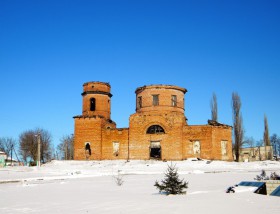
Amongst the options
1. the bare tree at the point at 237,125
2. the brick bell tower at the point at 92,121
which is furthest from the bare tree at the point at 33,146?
the bare tree at the point at 237,125

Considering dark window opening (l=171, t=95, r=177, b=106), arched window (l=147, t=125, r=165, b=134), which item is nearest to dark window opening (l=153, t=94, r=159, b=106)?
dark window opening (l=171, t=95, r=177, b=106)

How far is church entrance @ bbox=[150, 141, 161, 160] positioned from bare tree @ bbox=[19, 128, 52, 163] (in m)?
30.9

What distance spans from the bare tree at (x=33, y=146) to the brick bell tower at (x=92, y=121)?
25.5 meters

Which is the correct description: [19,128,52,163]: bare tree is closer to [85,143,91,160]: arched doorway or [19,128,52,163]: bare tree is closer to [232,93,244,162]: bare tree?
[85,143,91,160]: arched doorway

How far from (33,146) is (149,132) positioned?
1273 inches

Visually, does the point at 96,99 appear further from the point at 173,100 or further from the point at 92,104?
the point at 173,100

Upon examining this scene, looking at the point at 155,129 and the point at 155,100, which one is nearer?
the point at 155,129

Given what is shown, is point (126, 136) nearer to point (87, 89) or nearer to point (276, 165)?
point (87, 89)

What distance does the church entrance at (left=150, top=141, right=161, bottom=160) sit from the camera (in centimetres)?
3669

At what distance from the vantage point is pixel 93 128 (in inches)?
1505

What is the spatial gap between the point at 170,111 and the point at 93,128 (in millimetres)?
8727

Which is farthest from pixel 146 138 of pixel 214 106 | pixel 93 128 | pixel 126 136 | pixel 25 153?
pixel 25 153

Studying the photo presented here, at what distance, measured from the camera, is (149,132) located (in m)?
37.3

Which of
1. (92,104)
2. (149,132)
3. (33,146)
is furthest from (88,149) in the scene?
(33,146)
